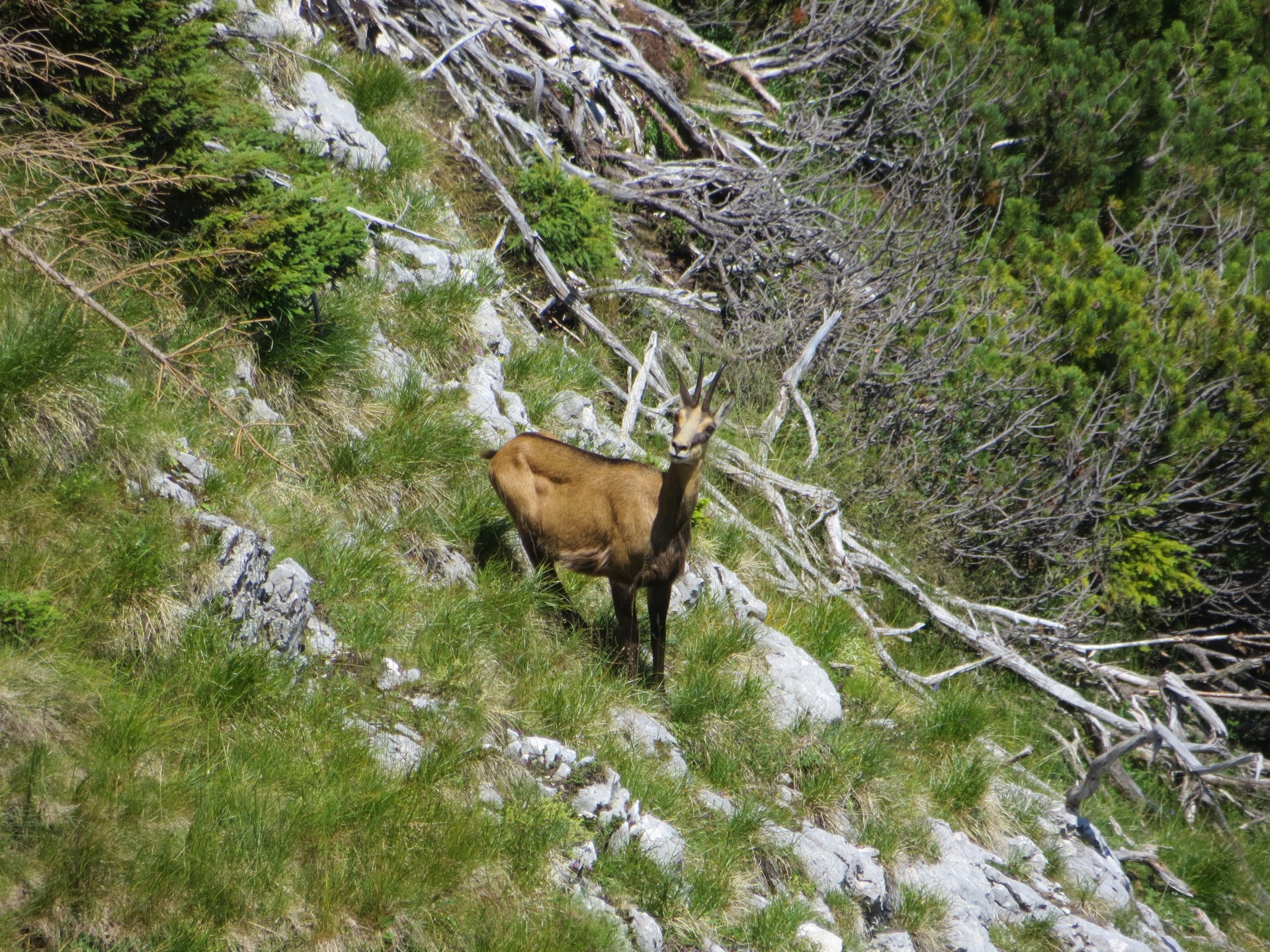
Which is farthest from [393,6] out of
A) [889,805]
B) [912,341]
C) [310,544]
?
[889,805]

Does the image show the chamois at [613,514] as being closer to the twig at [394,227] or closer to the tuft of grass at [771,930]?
the tuft of grass at [771,930]

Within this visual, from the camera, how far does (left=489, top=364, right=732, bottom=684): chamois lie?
6672 mm

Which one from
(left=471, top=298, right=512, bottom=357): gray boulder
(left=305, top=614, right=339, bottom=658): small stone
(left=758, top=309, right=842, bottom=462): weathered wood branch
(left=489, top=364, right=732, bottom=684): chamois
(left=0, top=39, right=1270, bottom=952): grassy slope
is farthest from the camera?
(left=758, top=309, right=842, bottom=462): weathered wood branch

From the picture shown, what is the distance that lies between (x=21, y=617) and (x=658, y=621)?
361 centimetres

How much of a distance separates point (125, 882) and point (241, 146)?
4582mm

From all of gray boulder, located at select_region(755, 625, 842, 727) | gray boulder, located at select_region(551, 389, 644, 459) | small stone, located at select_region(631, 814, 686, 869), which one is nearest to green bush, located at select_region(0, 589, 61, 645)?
small stone, located at select_region(631, 814, 686, 869)

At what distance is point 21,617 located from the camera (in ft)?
15.6

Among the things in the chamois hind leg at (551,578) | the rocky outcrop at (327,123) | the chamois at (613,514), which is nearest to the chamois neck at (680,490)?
the chamois at (613,514)

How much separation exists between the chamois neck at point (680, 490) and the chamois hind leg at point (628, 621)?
566mm

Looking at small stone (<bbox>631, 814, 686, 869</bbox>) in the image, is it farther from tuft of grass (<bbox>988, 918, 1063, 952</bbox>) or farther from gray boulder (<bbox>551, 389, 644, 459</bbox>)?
gray boulder (<bbox>551, 389, 644, 459</bbox>)

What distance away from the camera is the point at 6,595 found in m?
4.74

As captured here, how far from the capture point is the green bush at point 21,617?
472cm

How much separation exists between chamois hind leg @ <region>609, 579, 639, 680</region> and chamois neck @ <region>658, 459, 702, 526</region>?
22.3 inches

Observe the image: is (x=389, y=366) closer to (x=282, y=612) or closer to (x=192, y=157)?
(x=192, y=157)
